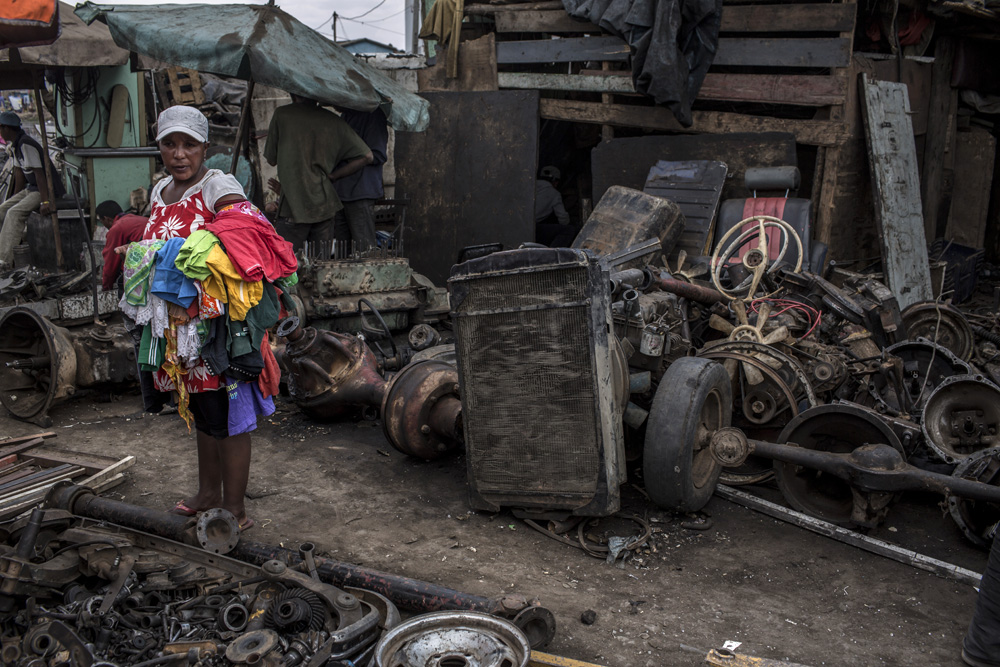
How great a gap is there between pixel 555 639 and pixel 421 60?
13.0 m

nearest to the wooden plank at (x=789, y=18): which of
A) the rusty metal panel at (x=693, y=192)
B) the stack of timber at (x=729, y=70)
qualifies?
the stack of timber at (x=729, y=70)

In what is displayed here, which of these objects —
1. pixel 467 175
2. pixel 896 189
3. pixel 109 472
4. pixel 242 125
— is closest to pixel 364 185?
pixel 242 125

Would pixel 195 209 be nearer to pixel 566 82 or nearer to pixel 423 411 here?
pixel 423 411

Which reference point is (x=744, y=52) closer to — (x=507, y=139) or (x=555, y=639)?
(x=507, y=139)

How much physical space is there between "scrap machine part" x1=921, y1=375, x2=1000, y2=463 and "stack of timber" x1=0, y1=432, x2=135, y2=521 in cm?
476

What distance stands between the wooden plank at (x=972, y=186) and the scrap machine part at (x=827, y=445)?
7.34m

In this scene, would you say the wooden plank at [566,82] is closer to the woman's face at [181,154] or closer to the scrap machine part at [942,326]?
the scrap machine part at [942,326]

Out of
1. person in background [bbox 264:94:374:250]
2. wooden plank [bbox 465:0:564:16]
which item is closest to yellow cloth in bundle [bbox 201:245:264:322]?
person in background [bbox 264:94:374:250]

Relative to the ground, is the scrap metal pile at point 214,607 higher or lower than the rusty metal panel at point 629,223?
lower

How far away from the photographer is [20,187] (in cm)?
952

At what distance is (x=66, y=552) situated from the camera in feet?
10.7

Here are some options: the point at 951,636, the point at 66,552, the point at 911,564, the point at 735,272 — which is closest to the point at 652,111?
the point at 735,272

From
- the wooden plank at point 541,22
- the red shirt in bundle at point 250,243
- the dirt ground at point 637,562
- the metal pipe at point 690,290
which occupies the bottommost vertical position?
the dirt ground at point 637,562

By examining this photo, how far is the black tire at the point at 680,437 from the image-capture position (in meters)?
3.93
